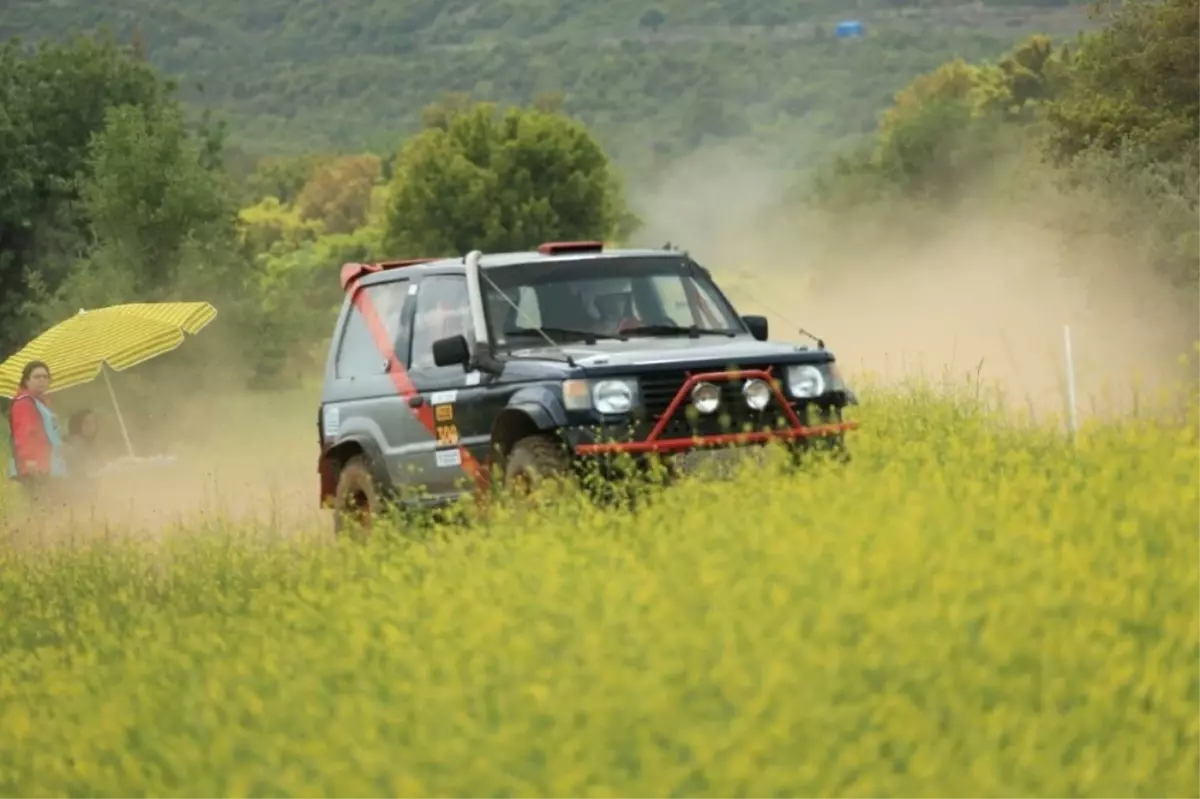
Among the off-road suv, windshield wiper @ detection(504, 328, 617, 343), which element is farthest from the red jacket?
windshield wiper @ detection(504, 328, 617, 343)

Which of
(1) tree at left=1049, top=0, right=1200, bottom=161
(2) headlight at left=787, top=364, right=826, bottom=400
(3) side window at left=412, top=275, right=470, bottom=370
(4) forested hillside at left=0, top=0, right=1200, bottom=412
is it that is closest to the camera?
(2) headlight at left=787, top=364, right=826, bottom=400

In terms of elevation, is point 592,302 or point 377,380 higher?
point 592,302

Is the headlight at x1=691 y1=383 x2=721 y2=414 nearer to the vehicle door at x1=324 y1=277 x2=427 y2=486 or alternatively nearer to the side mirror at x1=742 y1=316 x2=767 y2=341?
Result: the side mirror at x1=742 y1=316 x2=767 y2=341

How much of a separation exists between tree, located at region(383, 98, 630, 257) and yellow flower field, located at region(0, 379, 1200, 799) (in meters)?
114

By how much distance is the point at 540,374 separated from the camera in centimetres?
1299

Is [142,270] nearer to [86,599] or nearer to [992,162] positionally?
[86,599]

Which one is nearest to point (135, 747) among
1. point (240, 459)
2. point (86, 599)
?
point (86, 599)

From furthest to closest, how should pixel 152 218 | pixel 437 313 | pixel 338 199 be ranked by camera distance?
pixel 338 199 → pixel 152 218 → pixel 437 313

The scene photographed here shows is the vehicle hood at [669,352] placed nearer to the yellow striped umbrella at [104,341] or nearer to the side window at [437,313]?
the side window at [437,313]

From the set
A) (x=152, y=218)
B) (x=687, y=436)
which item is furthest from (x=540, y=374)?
(x=152, y=218)

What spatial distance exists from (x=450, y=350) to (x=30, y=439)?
673cm

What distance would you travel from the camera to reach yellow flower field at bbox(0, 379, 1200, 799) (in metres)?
6.77

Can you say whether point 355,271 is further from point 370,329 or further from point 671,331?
point 671,331

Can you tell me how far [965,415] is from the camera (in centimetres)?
1675
